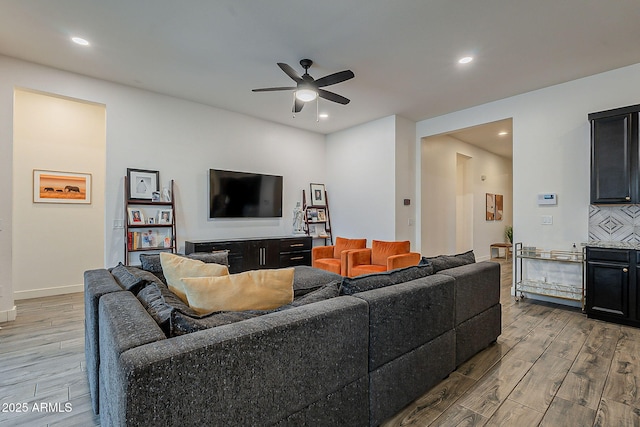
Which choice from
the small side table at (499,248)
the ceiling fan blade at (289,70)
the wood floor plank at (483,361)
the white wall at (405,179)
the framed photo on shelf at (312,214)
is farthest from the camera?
the small side table at (499,248)

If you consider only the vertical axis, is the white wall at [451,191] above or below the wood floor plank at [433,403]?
above

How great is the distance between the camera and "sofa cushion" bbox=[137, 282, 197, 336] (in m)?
1.25

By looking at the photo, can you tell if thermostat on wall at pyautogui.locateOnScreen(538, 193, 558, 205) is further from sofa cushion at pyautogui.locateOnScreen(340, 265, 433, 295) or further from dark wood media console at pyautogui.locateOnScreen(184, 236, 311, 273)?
dark wood media console at pyautogui.locateOnScreen(184, 236, 311, 273)

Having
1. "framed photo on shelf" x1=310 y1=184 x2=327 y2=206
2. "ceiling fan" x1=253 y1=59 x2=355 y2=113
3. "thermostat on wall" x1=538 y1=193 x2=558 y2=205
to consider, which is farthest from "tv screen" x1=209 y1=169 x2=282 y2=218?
"thermostat on wall" x1=538 y1=193 x2=558 y2=205

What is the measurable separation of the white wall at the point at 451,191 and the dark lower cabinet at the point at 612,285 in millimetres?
2577

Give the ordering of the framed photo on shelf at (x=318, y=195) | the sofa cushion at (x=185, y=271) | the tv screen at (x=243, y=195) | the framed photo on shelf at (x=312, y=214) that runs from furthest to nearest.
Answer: the framed photo on shelf at (x=318, y=195) → the framed photo on shelf at (x=312, y=214) → the tv screen at (x=243, y=195) → the sofa cushion at (x=185, y=271)

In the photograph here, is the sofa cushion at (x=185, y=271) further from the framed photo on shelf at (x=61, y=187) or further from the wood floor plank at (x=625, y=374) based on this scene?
the framed photo on shelf at (x=61, y=187)

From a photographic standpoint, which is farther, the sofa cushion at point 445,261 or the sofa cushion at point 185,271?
the sofa cushion at point 445,261

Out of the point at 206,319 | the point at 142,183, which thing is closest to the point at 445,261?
the point at 206,319

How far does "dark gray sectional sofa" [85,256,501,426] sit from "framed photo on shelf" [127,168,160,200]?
2.34m

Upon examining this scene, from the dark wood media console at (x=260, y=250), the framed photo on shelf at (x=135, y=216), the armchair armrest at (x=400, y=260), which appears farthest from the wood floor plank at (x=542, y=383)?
the framed photo on shelf at (x=135, y=216)

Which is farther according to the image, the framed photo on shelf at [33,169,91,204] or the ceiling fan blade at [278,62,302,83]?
the framed photo on shelf at [33,169,91,204]

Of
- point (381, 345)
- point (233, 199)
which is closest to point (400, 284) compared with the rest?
point (381, 345)

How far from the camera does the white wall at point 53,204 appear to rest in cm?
429
